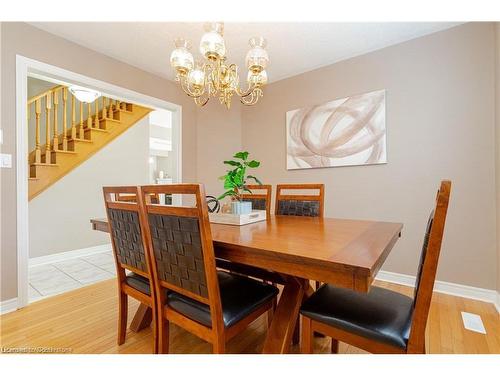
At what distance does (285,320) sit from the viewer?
3.76 feet

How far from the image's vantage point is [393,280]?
2393mm

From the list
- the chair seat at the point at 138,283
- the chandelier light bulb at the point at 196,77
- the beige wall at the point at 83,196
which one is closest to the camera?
the chair seat at the point at 138,283

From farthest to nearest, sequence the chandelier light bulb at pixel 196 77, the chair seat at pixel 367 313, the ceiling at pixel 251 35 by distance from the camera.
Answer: the ceiling at pixel 251 35
the chandelier light bulb at pixel 196 77
the chair seat at pixel 367 313

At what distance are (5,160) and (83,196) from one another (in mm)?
1754

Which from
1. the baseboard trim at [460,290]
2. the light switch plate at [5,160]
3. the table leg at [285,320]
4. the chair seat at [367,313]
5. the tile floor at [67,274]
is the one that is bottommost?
the tile floor at [67,274]

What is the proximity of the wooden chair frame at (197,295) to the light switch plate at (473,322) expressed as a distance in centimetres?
149

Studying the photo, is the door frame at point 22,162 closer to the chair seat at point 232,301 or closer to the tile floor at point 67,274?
the tile floor at point 67,274

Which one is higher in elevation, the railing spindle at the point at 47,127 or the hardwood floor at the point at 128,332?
the railing spindle at the point at 47,127

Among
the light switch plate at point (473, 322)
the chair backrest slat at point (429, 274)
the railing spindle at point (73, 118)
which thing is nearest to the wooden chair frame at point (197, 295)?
the chair backrest slat at point (429, 274)

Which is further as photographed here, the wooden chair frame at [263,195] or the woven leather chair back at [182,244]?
the wooden chair frame at [263,195]

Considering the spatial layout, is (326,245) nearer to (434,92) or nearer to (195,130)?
(434,92)

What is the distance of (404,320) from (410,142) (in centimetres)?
189

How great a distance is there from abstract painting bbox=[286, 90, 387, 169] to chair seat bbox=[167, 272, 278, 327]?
1866 mm

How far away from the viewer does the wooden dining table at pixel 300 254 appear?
76 cm
